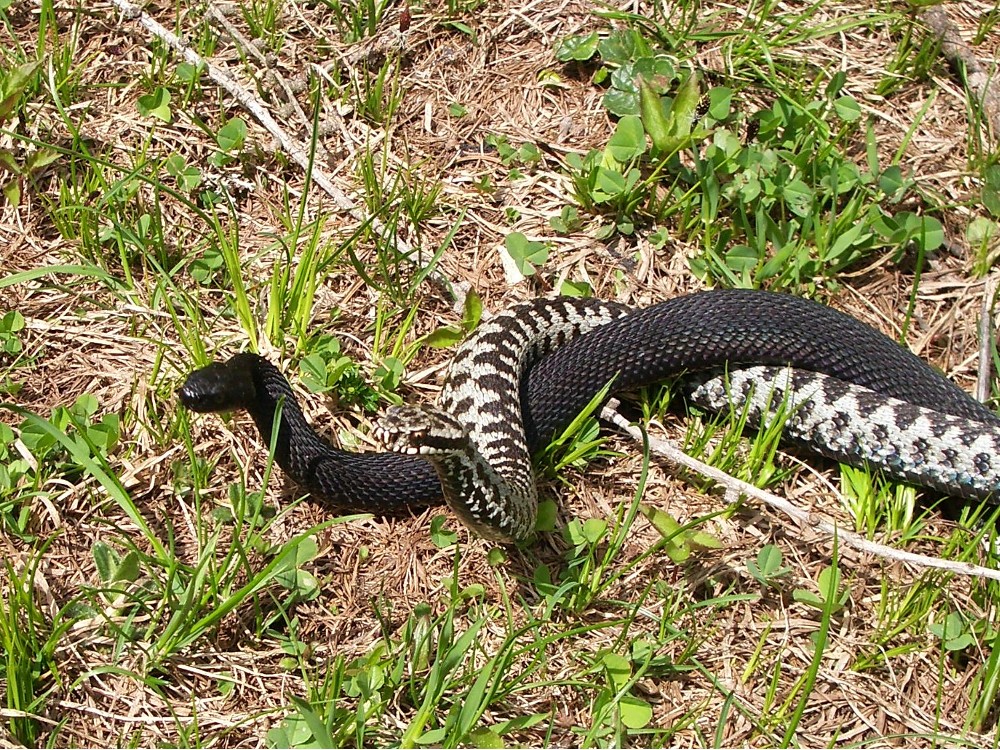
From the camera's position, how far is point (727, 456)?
193 inches

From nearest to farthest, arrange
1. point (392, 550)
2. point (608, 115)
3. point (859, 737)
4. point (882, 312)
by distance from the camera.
→ point (859, 737) → point (392, 550) → point (882, 312) → point (608, 115)

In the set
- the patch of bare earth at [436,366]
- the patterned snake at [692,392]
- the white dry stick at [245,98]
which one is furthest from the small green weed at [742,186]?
the white dry stick at [245,98]

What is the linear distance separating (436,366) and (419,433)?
141 cm

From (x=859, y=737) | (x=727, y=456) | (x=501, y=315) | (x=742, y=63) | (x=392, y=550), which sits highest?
(x=742, y=63)

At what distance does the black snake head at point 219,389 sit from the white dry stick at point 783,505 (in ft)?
5.75

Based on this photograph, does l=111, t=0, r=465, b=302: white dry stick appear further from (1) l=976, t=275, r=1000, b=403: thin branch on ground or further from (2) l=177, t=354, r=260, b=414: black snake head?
(1) l=976, t=275, r=1000, b=403: thin branch on ground

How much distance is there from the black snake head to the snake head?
73 cm

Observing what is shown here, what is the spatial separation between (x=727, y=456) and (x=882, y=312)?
1.55 m

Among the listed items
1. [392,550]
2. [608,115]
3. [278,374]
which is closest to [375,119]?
[608,115]

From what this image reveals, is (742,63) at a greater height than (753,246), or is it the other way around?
(742,63)

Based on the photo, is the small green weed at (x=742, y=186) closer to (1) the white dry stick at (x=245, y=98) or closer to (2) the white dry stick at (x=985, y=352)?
(2) the white dry stick at (x=985, y=352)

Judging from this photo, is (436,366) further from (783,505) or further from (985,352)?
(985,352)

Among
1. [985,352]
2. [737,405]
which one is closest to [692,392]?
[737,405]

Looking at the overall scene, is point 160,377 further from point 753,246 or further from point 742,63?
point 742,63
